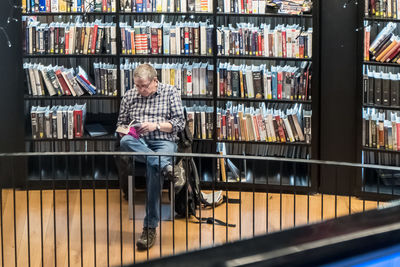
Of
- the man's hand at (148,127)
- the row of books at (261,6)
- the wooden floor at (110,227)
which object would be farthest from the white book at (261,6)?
the wooden floor at (110,227)

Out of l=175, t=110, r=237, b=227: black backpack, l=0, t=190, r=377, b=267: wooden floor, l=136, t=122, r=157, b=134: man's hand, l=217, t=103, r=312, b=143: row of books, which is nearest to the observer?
l=0, t=190, r=377, b=267: wooden floor

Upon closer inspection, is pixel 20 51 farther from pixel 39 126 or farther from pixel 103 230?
pixel 103 230

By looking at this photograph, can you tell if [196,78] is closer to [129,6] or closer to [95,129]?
[129,6]

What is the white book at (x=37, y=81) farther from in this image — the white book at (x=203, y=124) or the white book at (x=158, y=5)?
the white book at (x=203, y=124)

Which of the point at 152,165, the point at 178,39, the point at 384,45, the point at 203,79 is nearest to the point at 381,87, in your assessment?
the point at 384,45

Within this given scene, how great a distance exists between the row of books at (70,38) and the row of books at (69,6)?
114mm

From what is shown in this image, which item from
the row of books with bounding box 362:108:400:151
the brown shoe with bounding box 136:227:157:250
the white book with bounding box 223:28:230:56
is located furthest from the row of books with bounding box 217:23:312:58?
the brown shoe with bounding box 136:227:157:250

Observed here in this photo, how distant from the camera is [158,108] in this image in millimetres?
5230

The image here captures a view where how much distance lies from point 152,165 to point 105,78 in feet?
4.03

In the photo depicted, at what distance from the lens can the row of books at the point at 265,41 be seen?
5.64m

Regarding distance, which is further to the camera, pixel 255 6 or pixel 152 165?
pixel 255 6

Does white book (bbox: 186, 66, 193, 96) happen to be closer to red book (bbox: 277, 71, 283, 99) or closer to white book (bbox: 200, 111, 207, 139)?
white book (bbox: 200, 111, 207, 139)

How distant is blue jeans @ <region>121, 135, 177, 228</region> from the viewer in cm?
478

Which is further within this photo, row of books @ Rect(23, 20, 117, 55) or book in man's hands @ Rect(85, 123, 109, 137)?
book in man's hands @ Rect(85, 123, 109, 137)
